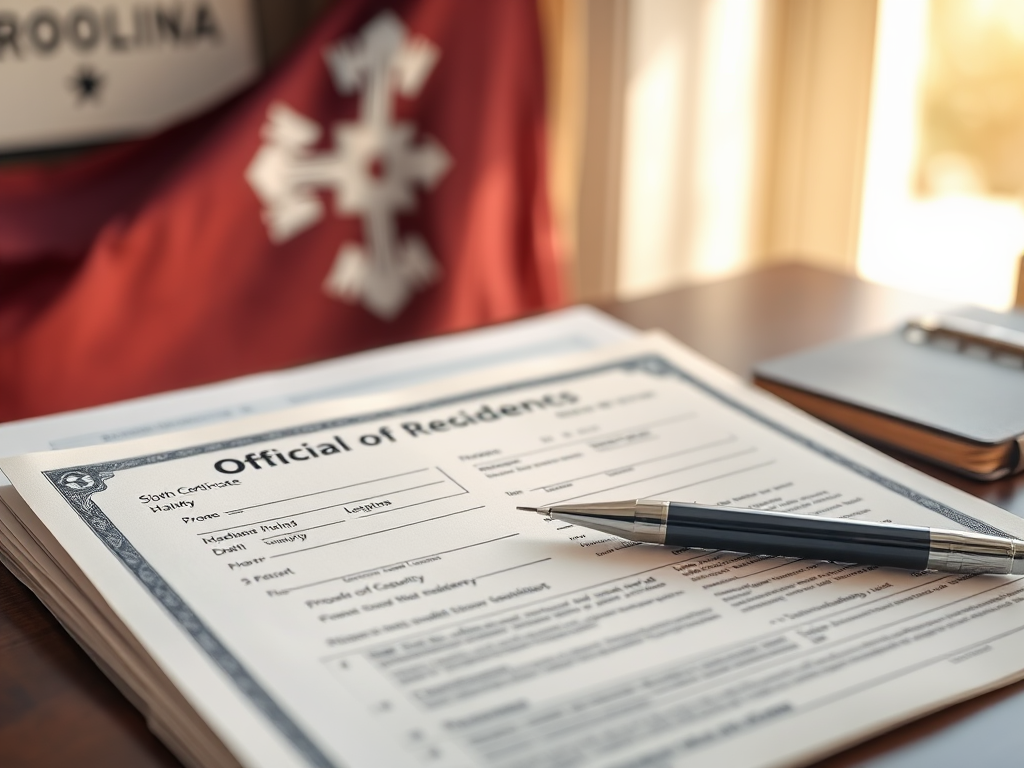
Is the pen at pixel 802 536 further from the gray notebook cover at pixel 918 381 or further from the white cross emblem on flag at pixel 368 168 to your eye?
the white cross emblem on flag at pixel 368 168

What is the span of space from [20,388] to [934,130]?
1.33 metres

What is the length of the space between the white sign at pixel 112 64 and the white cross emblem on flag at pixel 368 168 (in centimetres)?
17

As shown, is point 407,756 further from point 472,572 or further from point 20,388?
point 20,388

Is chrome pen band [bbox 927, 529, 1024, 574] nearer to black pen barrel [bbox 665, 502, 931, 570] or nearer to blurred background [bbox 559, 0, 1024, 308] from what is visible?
black pen barrel [bbox 665, 502, 931, 570]

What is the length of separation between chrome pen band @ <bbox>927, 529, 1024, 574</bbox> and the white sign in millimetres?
1174

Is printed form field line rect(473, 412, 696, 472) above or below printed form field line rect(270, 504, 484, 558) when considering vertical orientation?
above

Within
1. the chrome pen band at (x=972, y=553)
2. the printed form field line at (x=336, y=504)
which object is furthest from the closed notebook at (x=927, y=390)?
the printed form field line at (x=336, y=504)

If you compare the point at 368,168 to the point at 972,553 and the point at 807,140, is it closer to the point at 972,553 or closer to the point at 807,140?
the point at 807,140

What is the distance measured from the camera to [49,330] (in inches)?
47.0

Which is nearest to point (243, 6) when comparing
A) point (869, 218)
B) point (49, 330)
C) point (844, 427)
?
point (49, 330)

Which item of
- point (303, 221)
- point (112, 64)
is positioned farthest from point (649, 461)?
point (112, 64)

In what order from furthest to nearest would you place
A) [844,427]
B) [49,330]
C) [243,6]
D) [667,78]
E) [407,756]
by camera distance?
[667,78]
[243,6]
[49,330]
[844,427]
[407,756]

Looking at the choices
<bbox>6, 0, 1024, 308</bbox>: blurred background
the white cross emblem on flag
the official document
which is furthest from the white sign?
the official document

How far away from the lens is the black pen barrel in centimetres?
45
